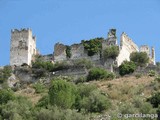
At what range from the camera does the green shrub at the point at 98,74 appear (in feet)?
185

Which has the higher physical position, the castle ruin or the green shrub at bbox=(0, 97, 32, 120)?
the castle ruin

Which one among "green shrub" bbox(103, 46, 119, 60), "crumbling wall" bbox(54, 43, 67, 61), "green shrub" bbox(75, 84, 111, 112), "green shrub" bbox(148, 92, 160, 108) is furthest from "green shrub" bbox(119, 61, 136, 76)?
"green shrub" bbox(148, 92, 160, 108)

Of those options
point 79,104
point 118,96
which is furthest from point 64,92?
point 118,96

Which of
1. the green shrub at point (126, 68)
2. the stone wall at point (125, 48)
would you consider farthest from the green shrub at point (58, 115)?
the stone wall at point (125, 48)

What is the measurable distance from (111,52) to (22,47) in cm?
846

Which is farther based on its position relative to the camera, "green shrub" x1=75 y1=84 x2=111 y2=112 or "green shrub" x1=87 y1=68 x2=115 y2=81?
"green shrub" x1=87 y1=68 x2=115 y2=81

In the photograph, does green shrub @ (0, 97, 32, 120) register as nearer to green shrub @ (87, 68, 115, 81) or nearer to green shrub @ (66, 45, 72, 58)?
green shrub @ (87, 68, 115, 81)

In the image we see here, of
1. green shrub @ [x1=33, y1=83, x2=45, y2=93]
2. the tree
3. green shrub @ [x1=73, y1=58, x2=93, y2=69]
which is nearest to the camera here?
green shrub @ [x1=33, y1=83, x2=45, y2=93]

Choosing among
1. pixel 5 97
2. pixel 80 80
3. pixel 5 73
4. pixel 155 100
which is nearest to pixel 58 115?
pixel 155 100

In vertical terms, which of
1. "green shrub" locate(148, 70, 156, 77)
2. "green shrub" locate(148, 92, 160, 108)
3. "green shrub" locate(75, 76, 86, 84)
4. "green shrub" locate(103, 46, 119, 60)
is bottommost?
"green shrub" locate(148, 92, 160, 108)

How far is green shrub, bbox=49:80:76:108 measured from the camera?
146ft

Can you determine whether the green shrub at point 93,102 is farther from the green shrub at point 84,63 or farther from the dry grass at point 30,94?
the green shrub at point 84,63

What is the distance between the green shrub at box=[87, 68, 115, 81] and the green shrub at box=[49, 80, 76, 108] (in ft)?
33.3

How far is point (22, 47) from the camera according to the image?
65188 millimetres
